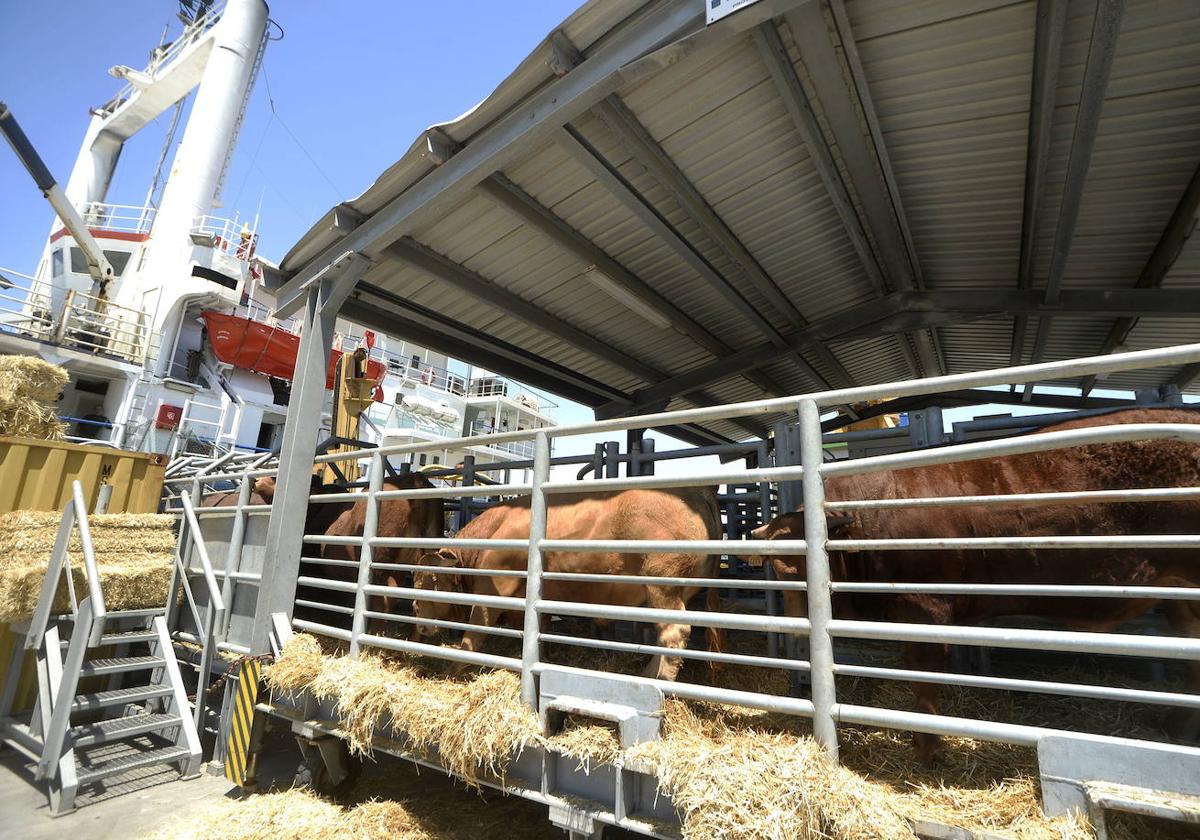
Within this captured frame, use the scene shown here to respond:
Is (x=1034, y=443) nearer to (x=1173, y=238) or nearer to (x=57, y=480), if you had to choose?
(x=1173, y=238)

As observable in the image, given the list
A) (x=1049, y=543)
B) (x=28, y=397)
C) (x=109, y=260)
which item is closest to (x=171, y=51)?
(x=109, y=260)

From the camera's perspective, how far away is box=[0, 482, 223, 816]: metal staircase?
5.20 m

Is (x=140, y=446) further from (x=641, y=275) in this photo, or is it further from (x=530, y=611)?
(x=530, y=611)

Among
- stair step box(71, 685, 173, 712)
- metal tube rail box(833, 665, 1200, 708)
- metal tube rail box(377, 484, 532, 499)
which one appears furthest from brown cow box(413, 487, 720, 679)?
stair step box(71, 685, 173, 712)

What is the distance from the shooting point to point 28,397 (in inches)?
383

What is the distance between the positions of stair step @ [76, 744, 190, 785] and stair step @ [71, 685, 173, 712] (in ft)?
1.74

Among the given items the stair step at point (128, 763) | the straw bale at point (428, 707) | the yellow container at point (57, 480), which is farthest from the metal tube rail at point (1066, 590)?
the yellow container at point (57, 480)

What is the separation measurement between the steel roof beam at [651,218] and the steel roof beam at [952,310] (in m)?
0.62

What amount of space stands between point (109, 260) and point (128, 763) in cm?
2544

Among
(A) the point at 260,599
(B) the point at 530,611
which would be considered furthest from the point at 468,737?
(A) the point at 260,599

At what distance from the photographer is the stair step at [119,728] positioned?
17.5 feet

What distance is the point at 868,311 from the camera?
22.7ft

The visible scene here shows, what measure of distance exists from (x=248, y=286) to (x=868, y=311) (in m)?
26.5

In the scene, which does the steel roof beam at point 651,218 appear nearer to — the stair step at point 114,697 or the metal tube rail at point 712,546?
the metal tube rail at point 712,546
